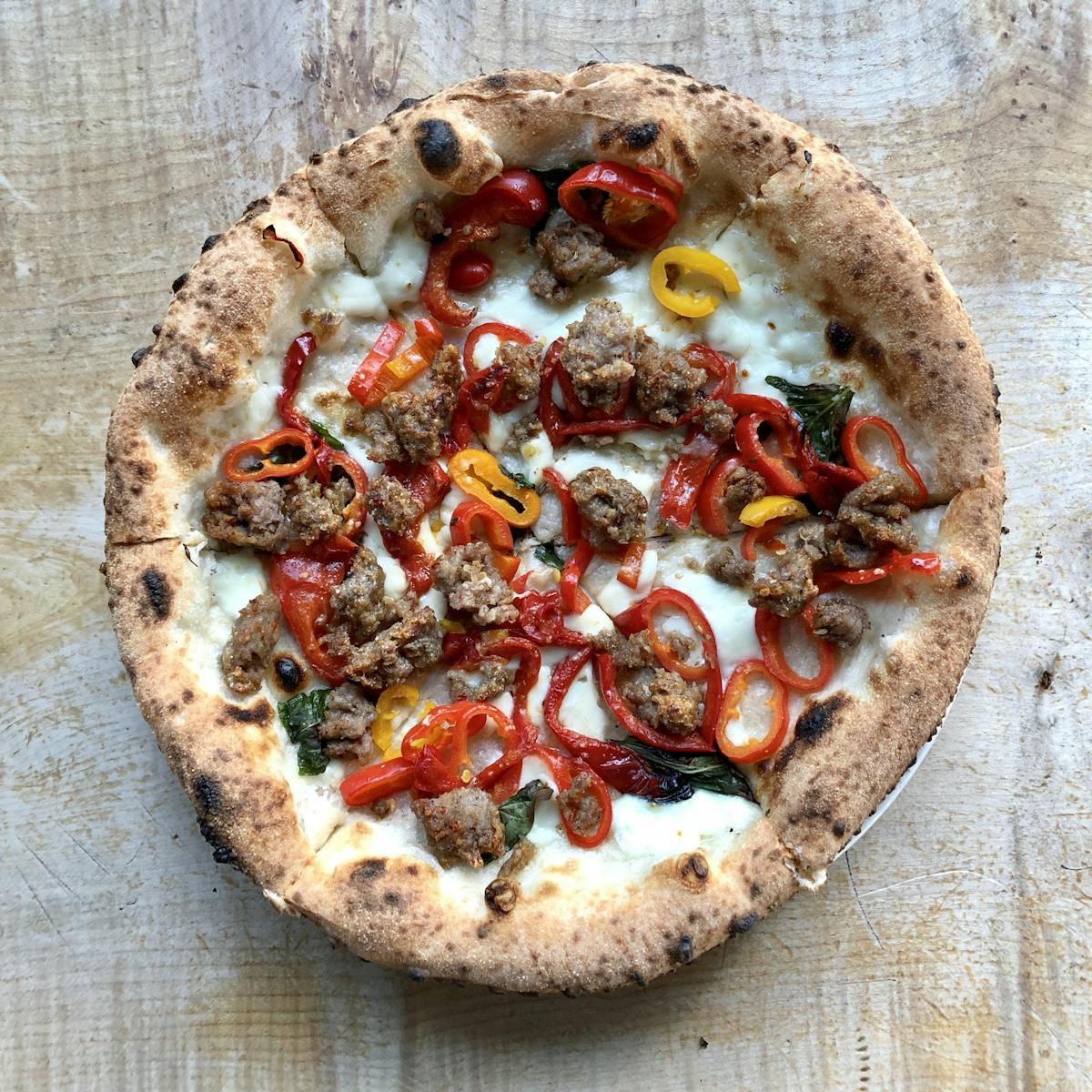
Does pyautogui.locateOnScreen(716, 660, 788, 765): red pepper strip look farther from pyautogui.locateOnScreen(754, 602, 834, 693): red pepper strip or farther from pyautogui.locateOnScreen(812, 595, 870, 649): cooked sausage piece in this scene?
pyautogui.locateOnScreen(812, 595, 870, 649): cooked sausage piece

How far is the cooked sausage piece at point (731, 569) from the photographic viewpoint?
4.50m

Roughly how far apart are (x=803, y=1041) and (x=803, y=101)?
15.4 feet

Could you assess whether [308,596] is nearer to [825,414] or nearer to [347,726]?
[347,726]

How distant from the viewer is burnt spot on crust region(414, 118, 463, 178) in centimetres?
443

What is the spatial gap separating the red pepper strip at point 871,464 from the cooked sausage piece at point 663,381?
69cm

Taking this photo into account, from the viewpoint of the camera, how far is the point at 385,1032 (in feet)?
16.1

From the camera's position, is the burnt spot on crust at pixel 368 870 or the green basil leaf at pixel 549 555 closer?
the burnt spot on crust at pixel 368 870

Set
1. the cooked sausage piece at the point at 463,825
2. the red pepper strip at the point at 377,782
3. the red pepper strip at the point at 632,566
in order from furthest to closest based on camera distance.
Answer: the red pepper strip at the point at 632,566 → the red pepper strip at the point at 377,782 → the cooked sausage piece at the point at 463,825

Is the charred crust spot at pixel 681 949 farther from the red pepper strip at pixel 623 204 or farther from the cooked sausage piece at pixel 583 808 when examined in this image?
the red pepper strip at pixel 623 204

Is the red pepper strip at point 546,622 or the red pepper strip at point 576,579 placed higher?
the red pepper strip at point 576,579

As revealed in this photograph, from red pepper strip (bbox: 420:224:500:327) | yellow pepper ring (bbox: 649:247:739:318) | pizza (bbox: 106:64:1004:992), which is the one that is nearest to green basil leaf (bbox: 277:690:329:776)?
pizza (bbox: 106:64:1004:992)

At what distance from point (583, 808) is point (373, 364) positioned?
2.18m

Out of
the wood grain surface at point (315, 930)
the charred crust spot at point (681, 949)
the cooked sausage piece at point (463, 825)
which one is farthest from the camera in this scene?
the wood grain surface at point (315, 930)

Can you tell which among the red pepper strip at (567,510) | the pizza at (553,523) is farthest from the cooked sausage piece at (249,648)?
the red pepper strip at (567,510)
